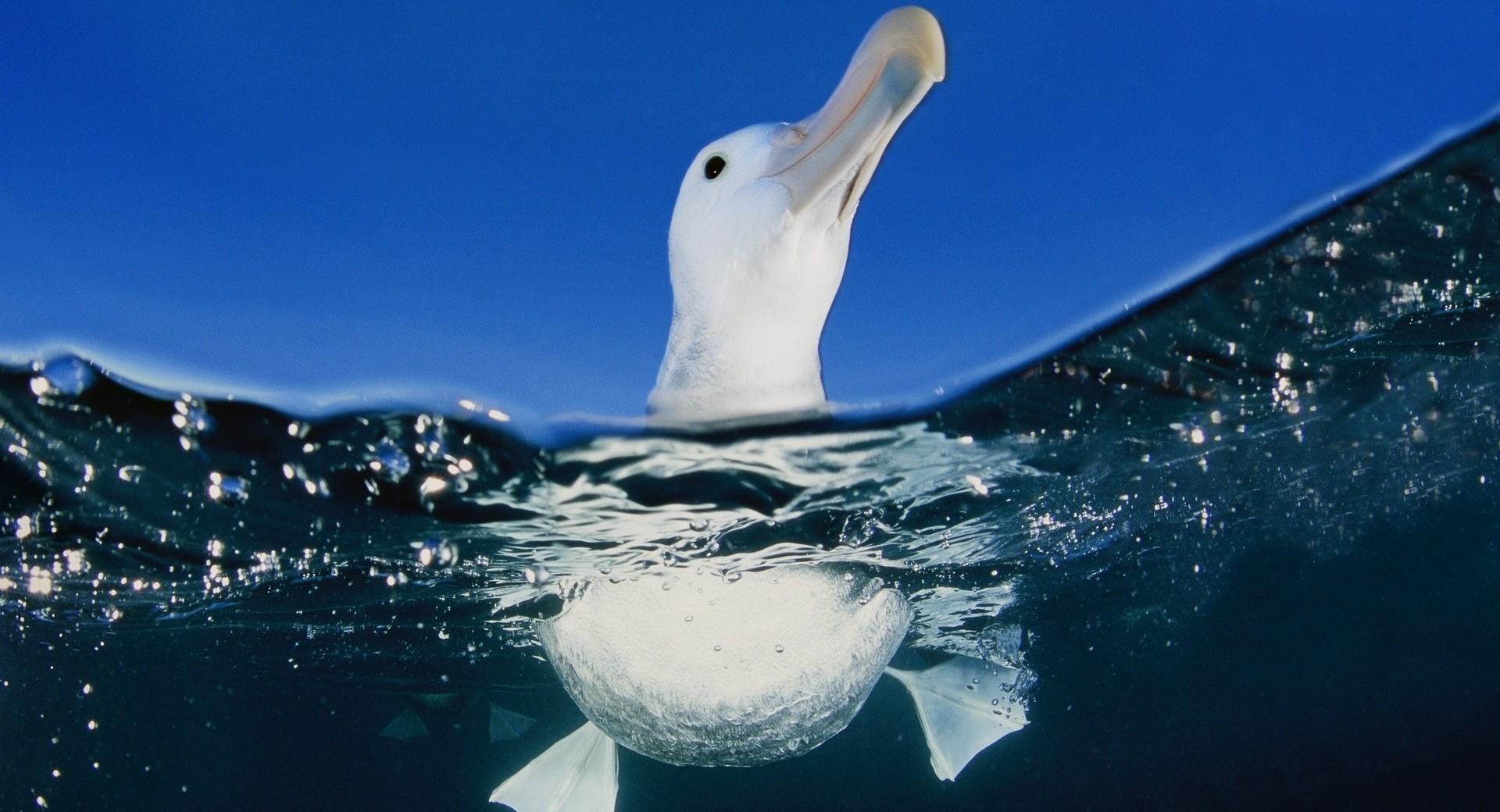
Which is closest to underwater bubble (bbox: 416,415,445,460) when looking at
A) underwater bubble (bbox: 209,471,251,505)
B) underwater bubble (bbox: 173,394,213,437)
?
underwater bubble (bbox: 173,394,213,437)

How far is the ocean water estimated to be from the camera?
4.23 metres

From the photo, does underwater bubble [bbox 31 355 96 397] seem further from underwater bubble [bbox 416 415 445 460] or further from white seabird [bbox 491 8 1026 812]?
white seabird [bbox 491 8 1026 812]

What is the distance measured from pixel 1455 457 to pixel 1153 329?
12737mm

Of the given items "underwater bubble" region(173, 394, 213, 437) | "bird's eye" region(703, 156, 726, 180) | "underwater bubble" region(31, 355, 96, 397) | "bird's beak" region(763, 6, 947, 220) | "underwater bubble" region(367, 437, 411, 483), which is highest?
"bird's eye" region(703, 156, 726, 180)

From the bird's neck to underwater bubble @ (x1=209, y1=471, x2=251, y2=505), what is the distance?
8.93 ft

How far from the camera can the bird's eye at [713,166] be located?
3.98 meters

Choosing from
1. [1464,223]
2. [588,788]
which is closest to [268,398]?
[588,788]

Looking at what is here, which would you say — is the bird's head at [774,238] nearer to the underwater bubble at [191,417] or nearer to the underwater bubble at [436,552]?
the underwater bubble at [191,417]

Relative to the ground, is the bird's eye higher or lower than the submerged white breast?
higher

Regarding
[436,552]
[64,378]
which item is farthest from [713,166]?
[436,552]

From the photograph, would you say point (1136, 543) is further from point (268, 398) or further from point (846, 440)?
point (268, 398)

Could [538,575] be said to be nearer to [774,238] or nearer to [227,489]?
[227,489]

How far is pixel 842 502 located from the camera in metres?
5.52

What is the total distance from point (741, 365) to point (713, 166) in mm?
994
